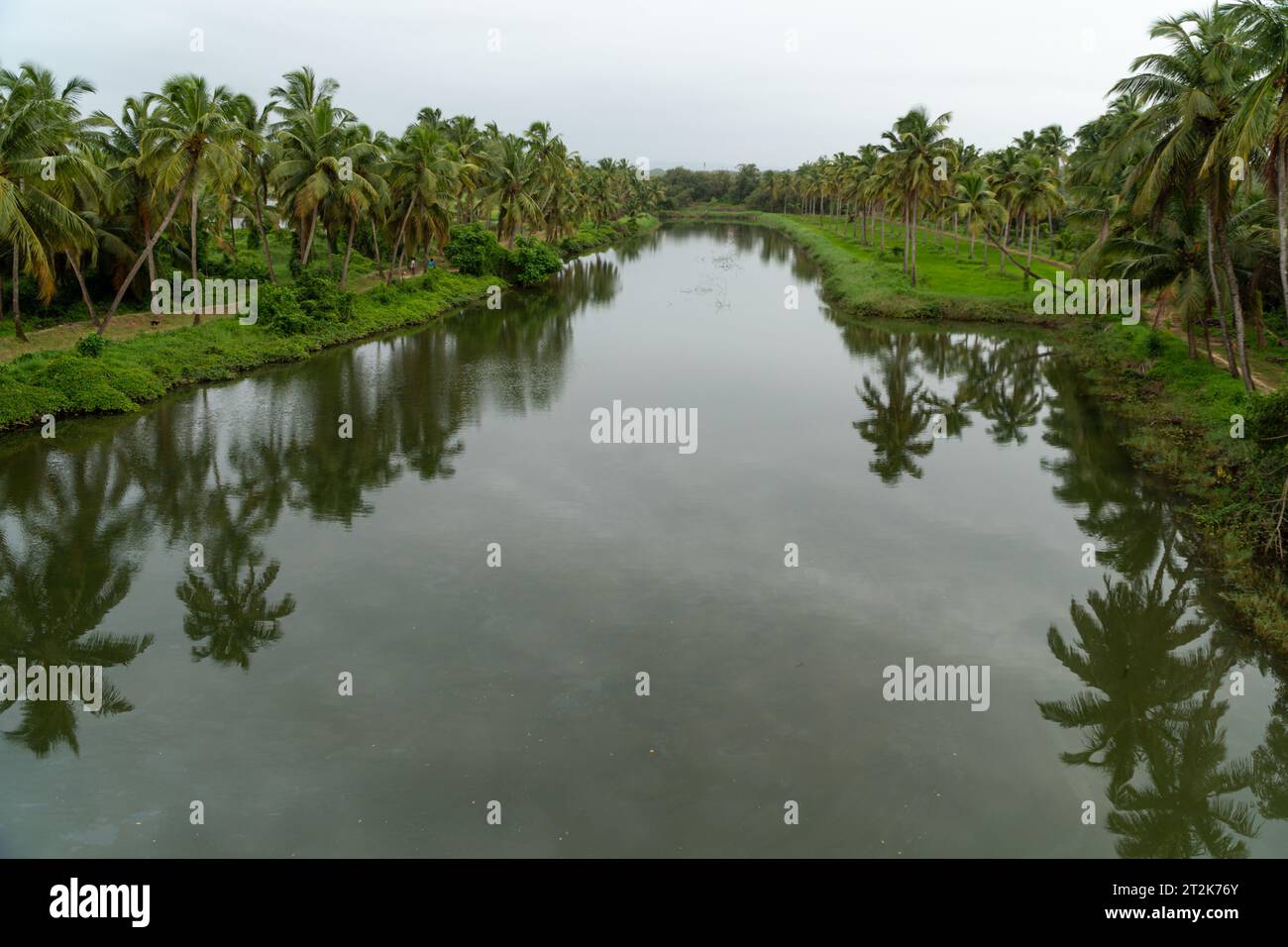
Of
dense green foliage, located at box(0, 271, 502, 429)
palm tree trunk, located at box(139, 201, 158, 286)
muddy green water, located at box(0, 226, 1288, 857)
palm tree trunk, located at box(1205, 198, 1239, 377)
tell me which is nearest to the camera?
muddy green water, located at box(0, 226, 1288, 857)

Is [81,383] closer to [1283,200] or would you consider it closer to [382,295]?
[382,295]

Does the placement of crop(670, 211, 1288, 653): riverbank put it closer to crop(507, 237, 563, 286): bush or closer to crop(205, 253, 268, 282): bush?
crop(507, 237, 563, 286): bush

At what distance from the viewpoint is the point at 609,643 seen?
1526cm

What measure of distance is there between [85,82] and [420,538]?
2490cm

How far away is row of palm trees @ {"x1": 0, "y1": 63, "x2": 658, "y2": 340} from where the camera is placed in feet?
96.8

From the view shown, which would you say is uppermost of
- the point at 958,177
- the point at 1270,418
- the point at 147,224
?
the point at 958,177

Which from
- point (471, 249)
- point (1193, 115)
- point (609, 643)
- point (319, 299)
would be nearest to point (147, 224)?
point (319, 299)

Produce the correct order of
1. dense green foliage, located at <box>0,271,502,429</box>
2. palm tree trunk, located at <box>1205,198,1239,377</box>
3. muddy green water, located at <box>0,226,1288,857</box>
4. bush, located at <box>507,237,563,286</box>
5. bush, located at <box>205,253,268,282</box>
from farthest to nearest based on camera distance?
bush, located at <box>507,237,563,286</box> → bush, located at <box>205,253,268,282</box> → dense green foliage, located at <box>0,271,502,429</box> → palm tree trunk, located at <box>1205,198,1239,377</box> → muddy green water, located at <box>0,226,1288,857</box>

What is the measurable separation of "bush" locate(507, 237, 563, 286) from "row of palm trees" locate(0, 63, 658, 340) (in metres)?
1.82

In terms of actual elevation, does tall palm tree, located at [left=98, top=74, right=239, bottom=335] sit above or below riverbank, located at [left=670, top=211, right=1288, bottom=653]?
above

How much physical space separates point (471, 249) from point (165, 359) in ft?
104

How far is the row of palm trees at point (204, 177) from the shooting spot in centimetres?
2952

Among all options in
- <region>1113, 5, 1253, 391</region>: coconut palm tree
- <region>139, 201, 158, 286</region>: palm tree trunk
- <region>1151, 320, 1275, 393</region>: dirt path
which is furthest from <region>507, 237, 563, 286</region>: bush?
<region>1113, 5, 1253, 391</region>: coconut palm tree

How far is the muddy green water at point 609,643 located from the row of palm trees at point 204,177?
934 cm
